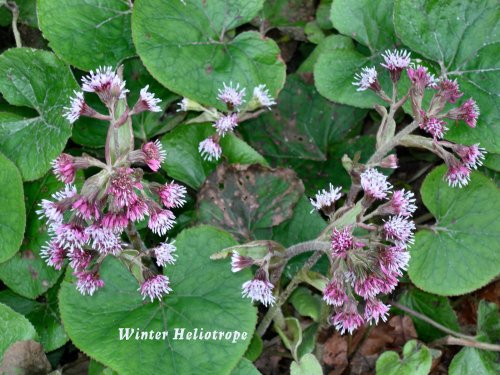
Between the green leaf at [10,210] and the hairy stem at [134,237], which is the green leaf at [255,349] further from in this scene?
the green leaf at [10,210]

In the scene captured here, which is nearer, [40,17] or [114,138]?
[114,138]

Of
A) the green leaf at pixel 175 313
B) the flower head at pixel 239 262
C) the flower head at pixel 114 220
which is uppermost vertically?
the flower head at pixel 114 220

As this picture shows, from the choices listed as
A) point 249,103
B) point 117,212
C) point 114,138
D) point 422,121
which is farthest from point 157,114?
point 422,121

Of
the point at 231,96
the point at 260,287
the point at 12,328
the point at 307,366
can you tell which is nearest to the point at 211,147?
the point at 231,96

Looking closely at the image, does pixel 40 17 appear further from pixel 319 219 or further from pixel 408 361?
pixel 408 361

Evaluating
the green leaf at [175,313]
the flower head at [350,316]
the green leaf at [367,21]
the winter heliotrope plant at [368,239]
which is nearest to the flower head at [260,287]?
the winter heliotrope plant at [368,239]

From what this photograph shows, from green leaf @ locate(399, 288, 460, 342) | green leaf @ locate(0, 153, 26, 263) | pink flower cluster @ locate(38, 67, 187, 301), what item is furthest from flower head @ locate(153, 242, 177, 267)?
green leaf @ locate(399, 288, 460, 342)
